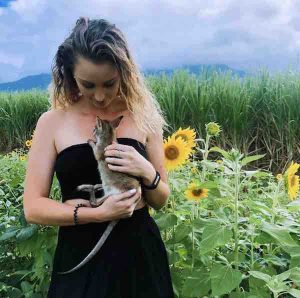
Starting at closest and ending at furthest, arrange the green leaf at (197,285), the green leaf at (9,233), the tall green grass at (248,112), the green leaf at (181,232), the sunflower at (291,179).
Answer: the green leaf at (197,285)
the sunflower at (291,179)
the green leaf at (181,232)
the green leaf at (9,233)
the tall green grass at (248,112)

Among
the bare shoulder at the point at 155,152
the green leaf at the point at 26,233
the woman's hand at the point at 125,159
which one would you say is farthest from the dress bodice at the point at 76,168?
Answer: the green leaf at the point at 26,233

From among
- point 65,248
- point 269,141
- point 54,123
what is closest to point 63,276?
point 65,248

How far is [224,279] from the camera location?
2.15m

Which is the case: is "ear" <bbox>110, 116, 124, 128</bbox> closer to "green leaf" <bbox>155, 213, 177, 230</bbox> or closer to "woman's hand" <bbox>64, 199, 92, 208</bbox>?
"woman's hand" <bbox>64, 199, 92, 208</bbox>

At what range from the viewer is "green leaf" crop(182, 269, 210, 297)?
90.0 inches

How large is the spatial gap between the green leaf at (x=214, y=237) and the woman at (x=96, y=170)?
0.15 meters

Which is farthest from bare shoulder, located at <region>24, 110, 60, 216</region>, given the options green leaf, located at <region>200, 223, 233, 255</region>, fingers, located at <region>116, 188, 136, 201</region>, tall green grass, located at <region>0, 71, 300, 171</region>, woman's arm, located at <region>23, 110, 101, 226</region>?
tall green grass, located at <region>0, 71, 300, 171</region>

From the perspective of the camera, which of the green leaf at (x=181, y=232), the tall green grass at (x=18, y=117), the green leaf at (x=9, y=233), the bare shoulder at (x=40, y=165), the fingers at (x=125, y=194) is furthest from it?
the tall green grass at (x=18, y=117)

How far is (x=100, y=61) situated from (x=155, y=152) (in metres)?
0.37

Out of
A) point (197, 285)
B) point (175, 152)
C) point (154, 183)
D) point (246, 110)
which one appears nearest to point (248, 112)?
point (246, 110)

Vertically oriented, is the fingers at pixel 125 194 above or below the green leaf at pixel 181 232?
above

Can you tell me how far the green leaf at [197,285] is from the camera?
2.29 meters

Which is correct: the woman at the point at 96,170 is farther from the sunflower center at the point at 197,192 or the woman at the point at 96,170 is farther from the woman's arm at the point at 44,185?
the sunflower center at the point at 197,192

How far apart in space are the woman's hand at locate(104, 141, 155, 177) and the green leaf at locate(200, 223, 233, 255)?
1.07 feet
